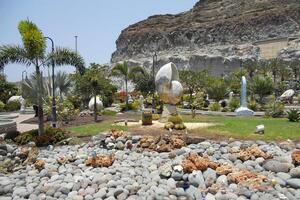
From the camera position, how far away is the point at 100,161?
14.4m

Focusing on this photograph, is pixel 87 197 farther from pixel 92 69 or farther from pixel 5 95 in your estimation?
pixel 5 95

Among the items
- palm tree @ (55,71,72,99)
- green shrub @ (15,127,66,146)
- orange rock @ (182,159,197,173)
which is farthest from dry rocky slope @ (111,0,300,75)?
orange rock @ (182,159,197,173)

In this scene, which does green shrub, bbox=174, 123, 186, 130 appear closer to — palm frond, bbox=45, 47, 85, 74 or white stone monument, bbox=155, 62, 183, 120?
white stone monument, bbox=155, 62, 183, 120

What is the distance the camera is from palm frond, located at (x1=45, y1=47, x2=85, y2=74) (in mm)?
20434

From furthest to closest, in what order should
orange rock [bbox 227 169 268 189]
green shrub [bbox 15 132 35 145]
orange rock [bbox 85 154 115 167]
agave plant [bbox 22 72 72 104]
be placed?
agave plant [bbox 22 72 72 104]
green shrub [bbox 15 132 35 145]
orange rock [bbox 85 154 115 167]
orange rock [bbox 227 169 268 189]

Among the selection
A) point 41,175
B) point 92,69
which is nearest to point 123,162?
point 41,175

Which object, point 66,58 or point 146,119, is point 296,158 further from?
A: point 66,58

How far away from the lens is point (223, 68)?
92.9 metres

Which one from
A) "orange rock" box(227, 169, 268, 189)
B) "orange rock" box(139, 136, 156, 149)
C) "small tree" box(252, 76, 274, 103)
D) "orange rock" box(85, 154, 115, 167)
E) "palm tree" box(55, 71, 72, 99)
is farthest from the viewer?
"small tree" box(252, 76, 274, 103)

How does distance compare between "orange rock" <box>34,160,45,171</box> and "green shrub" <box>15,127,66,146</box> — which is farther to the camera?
"green shrub" <box>15,127,66,146</box>

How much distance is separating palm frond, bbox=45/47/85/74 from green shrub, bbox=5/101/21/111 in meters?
25.8

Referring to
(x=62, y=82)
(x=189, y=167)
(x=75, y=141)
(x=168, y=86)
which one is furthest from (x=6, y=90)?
(x=189, y=167)

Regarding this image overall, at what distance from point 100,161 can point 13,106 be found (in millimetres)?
33503

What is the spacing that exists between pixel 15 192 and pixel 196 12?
4928 inches
